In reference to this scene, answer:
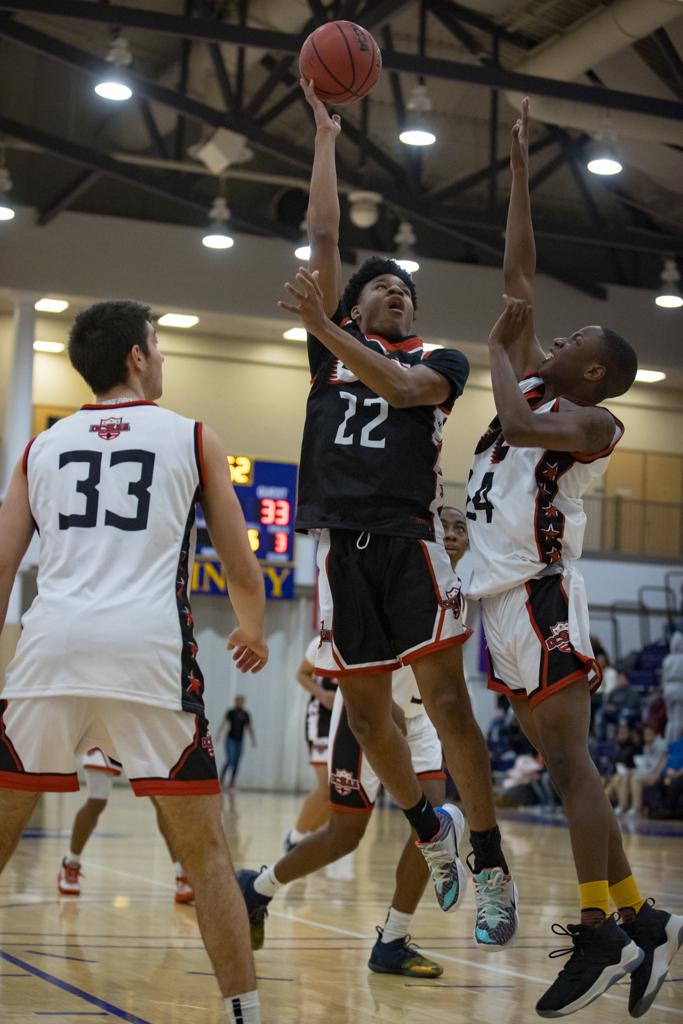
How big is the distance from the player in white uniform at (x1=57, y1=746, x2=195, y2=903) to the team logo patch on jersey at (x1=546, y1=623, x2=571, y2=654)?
370 cm

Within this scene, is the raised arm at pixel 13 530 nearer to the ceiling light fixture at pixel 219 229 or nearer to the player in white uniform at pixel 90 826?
the player in white uniform at pixel 90 826

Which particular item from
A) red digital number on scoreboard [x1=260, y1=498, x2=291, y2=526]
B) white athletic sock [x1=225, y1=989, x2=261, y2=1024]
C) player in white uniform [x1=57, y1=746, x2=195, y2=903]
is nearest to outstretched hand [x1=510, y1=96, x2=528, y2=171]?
white athletic sock [x1=225, y1=989, x2=261, y2=1024]

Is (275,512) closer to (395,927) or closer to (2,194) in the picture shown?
(2,194)

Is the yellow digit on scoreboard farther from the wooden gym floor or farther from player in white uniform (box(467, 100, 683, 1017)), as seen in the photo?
player in white uniform (box(467, 100, 683, 1017))

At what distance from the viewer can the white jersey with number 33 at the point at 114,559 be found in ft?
11.5

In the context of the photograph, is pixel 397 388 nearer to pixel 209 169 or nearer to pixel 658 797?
pixel 658 797

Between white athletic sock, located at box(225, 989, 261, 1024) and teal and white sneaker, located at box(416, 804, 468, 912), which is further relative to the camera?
teal and white sneaker, located at box(416, 804, 468, 912)

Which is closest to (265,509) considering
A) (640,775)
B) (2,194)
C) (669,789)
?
(2,194)

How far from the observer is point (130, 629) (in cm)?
351

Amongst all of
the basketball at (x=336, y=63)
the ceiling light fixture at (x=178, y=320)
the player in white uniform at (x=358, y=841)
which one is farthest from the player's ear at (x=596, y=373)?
the ceiling light fixture at (x=178, y=320)

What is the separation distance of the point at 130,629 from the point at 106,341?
89cm

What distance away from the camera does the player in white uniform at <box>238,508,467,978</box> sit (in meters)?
5.55

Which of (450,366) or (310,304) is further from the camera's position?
(450,366)

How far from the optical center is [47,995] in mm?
4688
